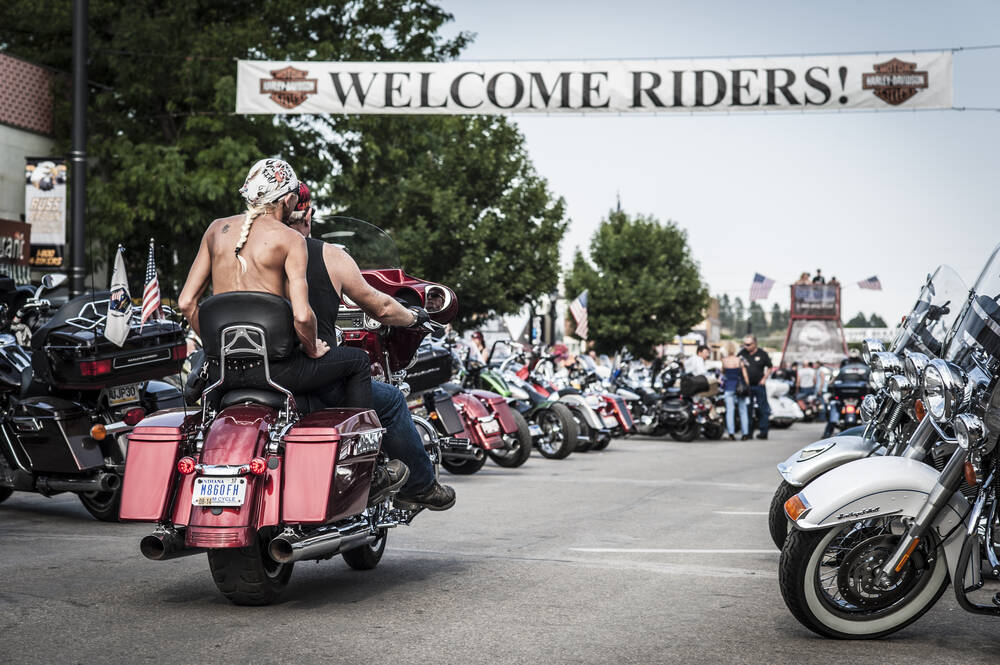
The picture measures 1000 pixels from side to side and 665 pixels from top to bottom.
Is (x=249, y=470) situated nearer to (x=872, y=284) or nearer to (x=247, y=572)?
(x=247, y=572)

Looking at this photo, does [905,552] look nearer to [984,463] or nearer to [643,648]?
[984,463]

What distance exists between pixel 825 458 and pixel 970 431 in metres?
1.75

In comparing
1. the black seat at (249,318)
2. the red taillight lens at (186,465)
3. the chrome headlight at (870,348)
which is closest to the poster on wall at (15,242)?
the chrome headlight at (870,348)

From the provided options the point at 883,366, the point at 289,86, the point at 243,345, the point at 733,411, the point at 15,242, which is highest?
the point at 289,86

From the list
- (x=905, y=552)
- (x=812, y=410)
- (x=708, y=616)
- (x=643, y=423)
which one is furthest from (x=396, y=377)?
(x=812, y=410)

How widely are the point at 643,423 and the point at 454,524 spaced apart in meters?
14.7

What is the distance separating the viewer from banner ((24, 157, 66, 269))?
17.1 meters

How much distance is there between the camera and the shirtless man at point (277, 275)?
5.12 meters

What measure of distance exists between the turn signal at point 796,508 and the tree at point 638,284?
5268cm

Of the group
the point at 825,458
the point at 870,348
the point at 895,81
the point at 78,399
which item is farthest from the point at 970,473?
the point at 895,81

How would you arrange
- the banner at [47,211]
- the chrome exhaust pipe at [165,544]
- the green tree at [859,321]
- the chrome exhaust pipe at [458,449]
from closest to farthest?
1. the chrome exhaust pipe at [165,544]
2. the chrome exhaust pipe at [458,449]
3. the banner at [47,211]
4. the green tree at [859,321]

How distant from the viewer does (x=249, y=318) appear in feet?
16.4

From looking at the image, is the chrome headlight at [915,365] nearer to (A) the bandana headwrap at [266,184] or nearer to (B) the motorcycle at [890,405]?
(B) the motorcycle at [890,405]

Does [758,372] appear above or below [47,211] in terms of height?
below
